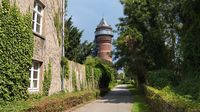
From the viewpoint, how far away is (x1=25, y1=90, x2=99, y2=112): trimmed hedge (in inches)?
549

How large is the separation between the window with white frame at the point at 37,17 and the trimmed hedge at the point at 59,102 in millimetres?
4121

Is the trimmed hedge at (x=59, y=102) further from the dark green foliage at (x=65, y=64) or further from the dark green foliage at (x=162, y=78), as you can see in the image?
the dark green foliage at (x=162, y=78)

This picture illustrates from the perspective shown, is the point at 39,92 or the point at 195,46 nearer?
the point at 39,92

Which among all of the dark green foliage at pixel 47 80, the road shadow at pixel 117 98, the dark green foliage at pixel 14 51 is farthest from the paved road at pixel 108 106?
the dark green foliage at pixel 14 51

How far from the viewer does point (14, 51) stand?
49.1ft

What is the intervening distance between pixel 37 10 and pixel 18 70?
16.3 ft

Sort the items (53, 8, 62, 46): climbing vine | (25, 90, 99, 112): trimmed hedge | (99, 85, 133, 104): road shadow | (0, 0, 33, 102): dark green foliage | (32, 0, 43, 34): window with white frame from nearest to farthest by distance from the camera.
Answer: (25, 90, 99, 112): trimmed hedge, (0, 0, 33, 102): dark green foliage, (32, 0, 43, 34): window with white frame, (53, 8, 62, 46): climbing vine, (99, 85, 133, 104): road shadow

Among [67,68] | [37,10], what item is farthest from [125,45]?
[37,10]

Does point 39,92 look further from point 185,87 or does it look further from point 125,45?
point 125,45

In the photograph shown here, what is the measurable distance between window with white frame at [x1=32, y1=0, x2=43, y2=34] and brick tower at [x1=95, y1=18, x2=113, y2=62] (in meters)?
71.8

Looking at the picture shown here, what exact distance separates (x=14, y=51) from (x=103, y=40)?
3157 inches

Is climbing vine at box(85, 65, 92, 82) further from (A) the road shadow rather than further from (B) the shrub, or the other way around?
(B) the shrub

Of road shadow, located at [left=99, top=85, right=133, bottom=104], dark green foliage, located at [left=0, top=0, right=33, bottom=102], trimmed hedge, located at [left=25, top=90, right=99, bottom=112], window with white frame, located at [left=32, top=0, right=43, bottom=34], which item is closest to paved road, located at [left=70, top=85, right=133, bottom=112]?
road shadow, located at [left=99, top=85, right=133, bottom=104]

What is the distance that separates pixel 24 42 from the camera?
16.0 m
